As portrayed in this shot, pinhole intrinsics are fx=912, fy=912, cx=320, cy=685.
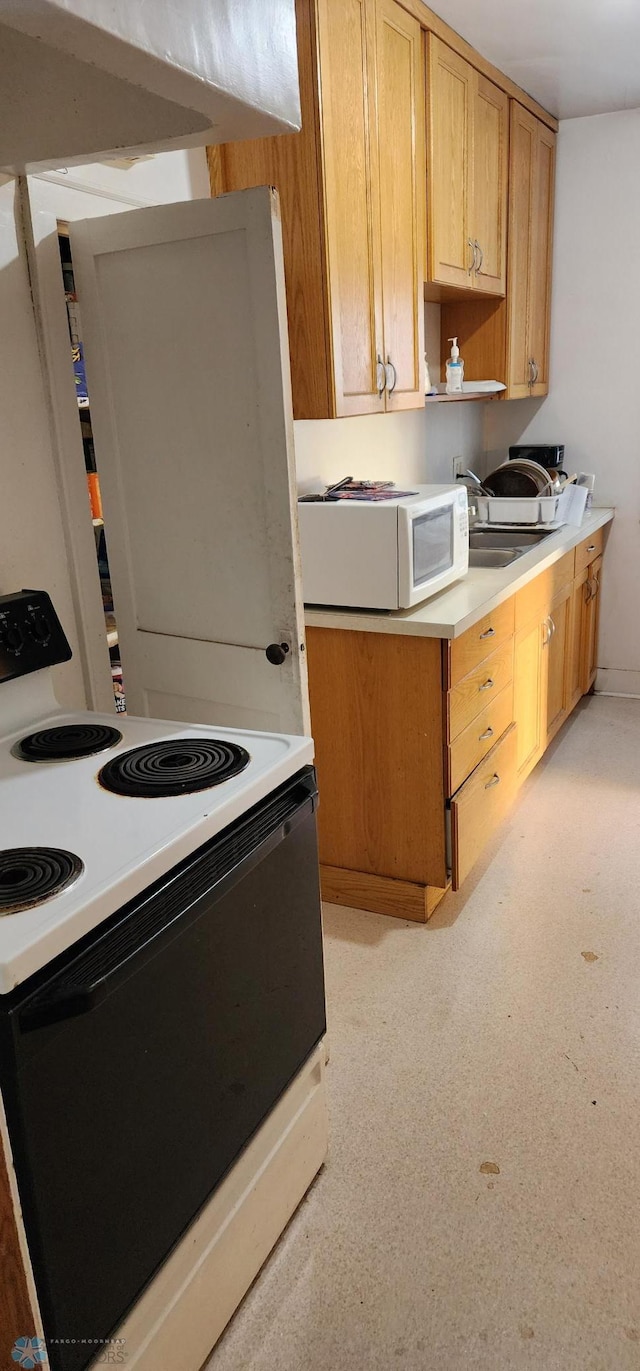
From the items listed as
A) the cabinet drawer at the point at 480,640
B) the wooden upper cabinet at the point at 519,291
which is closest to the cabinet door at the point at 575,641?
the wooden upper cabinet at the point at 519,291

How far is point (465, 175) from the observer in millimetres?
2877

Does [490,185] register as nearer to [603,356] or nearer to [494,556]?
[603,356]

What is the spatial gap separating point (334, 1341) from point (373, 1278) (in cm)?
12

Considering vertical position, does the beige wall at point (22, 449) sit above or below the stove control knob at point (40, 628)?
Result: above

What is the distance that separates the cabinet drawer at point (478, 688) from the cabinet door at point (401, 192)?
2.56 feet

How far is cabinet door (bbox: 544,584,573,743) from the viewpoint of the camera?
3338 millimetres

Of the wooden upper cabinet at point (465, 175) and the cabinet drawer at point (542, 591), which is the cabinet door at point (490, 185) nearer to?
the wooden upper cabinet at point (465, 175)

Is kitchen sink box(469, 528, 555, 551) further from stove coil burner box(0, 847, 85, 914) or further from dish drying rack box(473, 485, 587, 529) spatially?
stove coil burner box(0, 847, 85, 914)

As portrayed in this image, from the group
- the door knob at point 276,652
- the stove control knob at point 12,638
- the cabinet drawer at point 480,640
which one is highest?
the stove control knob at point 12,638

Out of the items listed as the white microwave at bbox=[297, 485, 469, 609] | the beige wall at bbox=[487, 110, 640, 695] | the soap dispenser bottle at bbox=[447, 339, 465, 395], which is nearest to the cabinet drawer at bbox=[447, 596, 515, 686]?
the white microwave at bbox=[297, 485, 469, 609]

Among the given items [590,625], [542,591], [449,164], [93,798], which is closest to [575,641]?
[590,625]

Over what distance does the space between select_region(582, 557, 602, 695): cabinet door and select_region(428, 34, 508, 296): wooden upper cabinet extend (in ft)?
4.18

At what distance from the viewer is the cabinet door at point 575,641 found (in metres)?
3.66

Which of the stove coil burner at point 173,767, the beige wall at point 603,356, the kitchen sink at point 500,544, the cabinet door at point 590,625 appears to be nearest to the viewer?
the stove coil burner at point 173,767
